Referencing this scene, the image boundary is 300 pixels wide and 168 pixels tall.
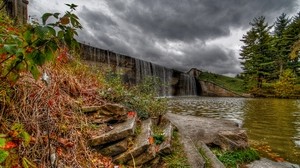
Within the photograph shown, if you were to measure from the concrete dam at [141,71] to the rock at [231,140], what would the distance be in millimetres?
2780

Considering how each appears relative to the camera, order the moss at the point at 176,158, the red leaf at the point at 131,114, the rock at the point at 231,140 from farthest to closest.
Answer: the rock at the point at 231,140, the red leaf at the point at 131,114, the moss at the point at 176,158

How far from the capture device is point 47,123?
2.28 metres

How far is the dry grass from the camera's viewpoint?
2.05 meters

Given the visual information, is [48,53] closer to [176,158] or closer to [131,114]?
[176,158]

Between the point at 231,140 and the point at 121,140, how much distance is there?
2.97 metres

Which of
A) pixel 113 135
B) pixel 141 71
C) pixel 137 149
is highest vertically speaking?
pixel 141 71

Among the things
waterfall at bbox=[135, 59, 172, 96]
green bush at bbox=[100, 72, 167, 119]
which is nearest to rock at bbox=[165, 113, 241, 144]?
green bush at bbox=[100, 72, 167, 119]

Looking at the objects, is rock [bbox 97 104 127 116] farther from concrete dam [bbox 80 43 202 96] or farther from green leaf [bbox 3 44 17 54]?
concrete dam [bbox 80 43 202 96]

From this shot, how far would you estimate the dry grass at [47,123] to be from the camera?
2053 millimetres

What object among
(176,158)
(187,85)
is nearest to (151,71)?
(187,85)

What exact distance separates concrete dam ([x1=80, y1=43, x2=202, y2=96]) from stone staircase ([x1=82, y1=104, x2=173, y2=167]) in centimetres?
401

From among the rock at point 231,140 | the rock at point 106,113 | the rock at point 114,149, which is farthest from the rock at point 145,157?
the rock at point 231,140

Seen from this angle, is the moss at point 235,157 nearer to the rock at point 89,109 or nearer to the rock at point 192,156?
the rock at point 192,156

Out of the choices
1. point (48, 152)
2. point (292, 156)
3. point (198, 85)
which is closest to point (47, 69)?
point (48, 152)
